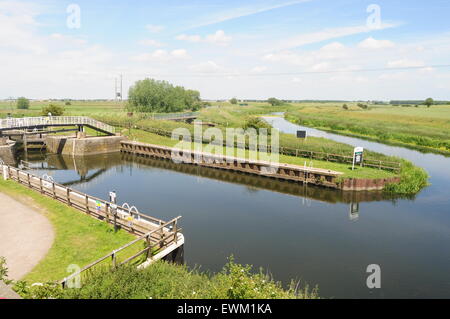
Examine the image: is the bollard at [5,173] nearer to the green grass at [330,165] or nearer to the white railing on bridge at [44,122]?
the white railing on bridge at [44,122]

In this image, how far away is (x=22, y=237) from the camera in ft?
47.6

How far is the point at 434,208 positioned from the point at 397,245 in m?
9.50

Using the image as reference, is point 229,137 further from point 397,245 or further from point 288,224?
point 397,245

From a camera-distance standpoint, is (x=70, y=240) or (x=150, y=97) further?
(x=150, y=97)

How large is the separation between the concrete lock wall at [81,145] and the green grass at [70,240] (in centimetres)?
2966

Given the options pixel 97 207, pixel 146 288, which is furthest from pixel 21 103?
pixel 146 288

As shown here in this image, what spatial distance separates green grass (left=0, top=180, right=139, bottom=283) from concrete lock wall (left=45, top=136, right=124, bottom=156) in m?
29.7

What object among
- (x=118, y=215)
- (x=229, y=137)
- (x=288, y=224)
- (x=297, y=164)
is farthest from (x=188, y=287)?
(x=229, y=137)

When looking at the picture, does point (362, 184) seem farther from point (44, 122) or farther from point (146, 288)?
point (44, 122)

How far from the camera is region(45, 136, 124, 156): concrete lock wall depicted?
47.5 metres

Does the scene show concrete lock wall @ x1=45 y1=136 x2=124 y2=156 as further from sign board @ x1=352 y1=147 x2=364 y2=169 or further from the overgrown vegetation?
the overgrown vegetation

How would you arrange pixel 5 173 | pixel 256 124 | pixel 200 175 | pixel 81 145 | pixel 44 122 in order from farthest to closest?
pixel 256 124, pixel 81 145, pixel 44 122, pixel 200 175, pixel 5 173

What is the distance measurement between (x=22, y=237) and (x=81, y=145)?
35.7 meters

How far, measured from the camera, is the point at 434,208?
25.0 metres
